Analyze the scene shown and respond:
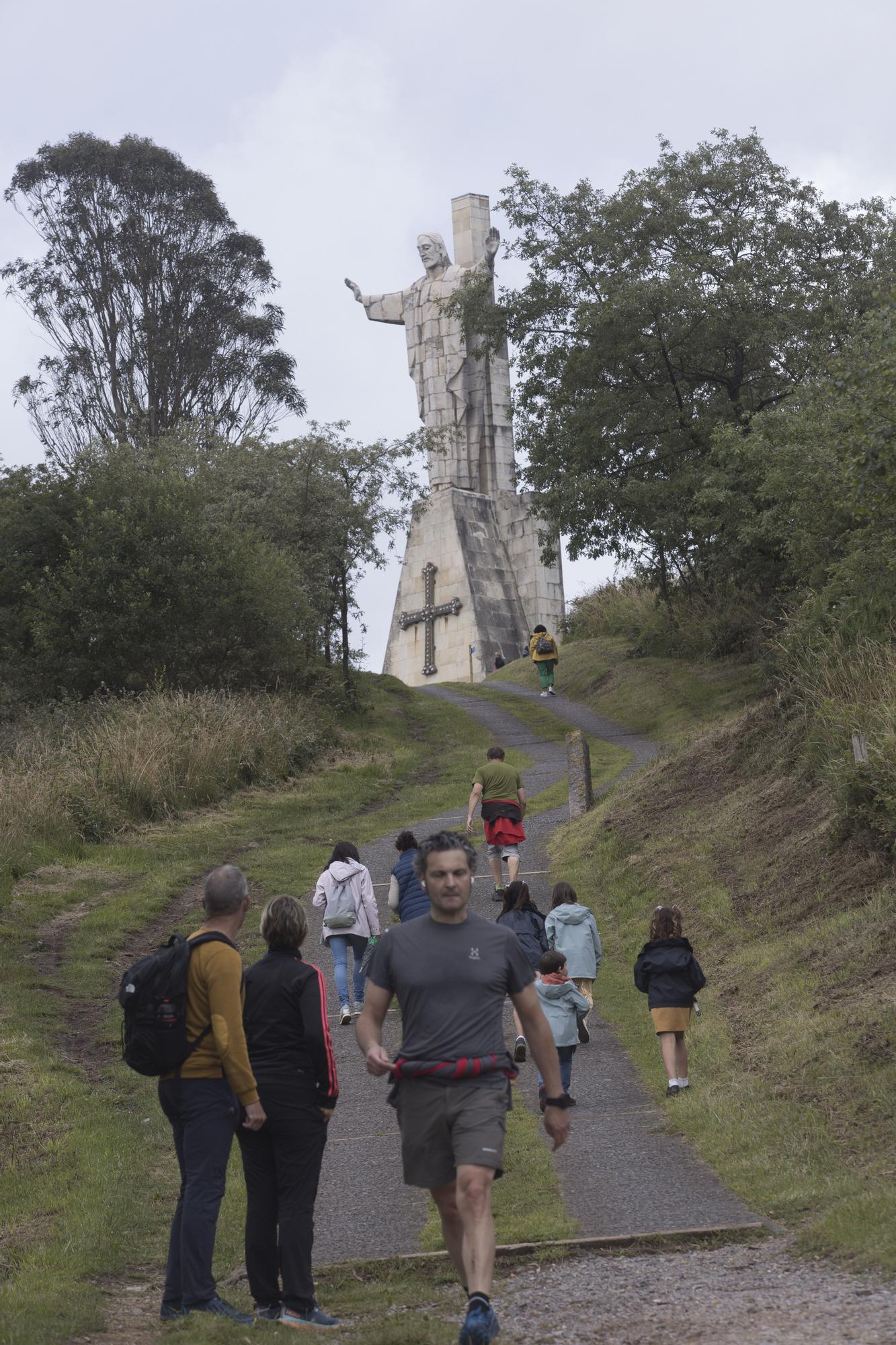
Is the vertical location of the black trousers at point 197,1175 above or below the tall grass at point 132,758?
below

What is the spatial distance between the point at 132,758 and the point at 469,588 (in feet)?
68.6

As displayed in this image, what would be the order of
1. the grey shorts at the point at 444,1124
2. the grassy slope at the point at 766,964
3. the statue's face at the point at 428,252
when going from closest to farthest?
the grey shorts at the point at 444,1124
the grassy slope at the point at 766,964
the statue's face at the point at 428,252

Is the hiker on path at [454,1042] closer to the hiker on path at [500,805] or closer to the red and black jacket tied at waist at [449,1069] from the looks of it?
the red and black jacket tied at waist at [449,1069]

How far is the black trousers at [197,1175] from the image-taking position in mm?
5605

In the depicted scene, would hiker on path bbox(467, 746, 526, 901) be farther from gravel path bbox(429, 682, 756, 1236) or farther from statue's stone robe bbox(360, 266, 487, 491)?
statue's stone robe bbox(360, 266, 487, 491)

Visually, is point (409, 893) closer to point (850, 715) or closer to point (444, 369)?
point (850, 715)

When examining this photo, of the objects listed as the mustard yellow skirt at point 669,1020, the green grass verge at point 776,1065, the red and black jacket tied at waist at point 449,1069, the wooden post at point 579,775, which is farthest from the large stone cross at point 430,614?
the red and black jacket tied at waist at point 449,1069

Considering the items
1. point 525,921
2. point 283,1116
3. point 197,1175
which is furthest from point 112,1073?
point 283,1116

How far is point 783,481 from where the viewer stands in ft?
69.3

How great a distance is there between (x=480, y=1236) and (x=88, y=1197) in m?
3.41

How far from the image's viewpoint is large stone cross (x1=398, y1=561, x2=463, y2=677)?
41375 millimetres

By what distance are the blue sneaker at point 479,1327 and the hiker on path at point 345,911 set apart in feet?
21.6

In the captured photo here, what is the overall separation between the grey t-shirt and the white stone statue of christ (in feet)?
122

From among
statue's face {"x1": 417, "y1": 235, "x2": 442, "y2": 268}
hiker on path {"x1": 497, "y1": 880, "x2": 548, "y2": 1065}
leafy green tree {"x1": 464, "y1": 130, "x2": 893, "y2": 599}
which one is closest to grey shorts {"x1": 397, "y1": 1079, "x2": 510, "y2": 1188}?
hiker on path {"x1": 497, "y1": 880, "x2": 548, "y2": 1065}
